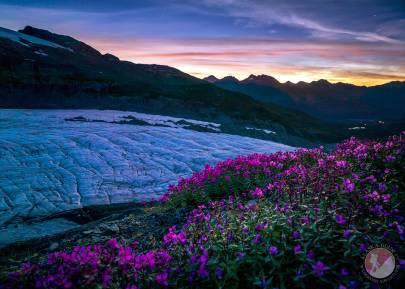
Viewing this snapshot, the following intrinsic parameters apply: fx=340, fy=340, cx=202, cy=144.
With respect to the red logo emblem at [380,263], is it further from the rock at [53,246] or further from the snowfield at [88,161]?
the snowfield at [88,161]

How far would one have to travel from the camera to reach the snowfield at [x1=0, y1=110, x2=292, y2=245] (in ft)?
42.2

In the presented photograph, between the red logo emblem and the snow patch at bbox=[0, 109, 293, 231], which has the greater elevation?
the red logo emblem

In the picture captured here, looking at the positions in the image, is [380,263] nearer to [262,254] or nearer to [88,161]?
[262,254]

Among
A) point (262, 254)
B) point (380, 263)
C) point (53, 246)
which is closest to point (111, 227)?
point (53, 246)

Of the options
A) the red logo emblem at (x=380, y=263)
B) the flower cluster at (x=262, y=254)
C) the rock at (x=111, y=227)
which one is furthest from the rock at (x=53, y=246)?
the red logo emblem at (x=380, y=263)

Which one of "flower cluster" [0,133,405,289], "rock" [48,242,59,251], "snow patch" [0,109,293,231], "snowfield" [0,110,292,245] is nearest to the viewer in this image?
"flower cluster" [0,133,405,289]

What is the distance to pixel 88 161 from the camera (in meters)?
17.3

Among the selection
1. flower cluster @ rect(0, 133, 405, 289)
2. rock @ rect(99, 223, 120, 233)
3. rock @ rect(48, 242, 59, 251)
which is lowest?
rock @ rect(48, 242, 59, 251)

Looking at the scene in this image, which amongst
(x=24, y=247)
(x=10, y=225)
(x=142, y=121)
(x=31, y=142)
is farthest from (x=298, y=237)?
(x=142, y=121)

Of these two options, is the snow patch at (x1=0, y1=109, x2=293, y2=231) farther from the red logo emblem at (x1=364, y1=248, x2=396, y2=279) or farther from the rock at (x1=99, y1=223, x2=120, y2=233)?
the red logo emblem at (x1=364, y1=248, x2=396, y2=279)

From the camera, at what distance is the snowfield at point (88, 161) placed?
12852 millimetres

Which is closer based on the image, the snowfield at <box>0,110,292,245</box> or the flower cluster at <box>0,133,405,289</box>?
the flower cluster at <box>0,133,405,289</box>

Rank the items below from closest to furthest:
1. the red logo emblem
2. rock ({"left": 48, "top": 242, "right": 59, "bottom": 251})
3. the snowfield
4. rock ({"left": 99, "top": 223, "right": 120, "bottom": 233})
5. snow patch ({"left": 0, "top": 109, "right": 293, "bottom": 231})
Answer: the red logo emblem < rock ({"left": 48, "top": 242, "right": 59, "bottom": 251}) < rock ({"left": 99, "top": 223, "right": 120, "bottom": 233}) < the snowfield < snow patch ({"left": 0, "top": 109, "right": 293, "bottom": 231})

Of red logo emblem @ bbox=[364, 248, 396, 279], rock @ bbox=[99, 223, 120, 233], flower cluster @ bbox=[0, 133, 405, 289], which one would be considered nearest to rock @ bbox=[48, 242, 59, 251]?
rock @ bbox=[99, 223, 120, 233]
